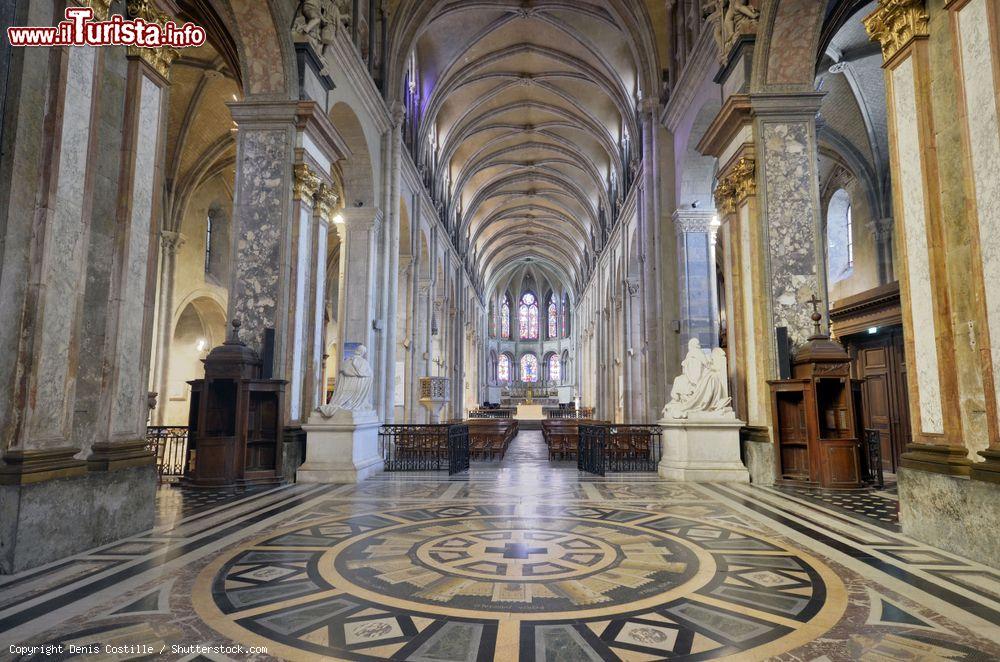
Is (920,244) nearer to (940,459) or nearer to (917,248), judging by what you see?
(917,248)

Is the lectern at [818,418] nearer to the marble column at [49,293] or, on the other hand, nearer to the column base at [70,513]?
the column base at [70,513]

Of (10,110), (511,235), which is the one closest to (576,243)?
(511,235)

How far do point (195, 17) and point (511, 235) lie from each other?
1298 inches

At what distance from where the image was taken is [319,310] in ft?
33.4

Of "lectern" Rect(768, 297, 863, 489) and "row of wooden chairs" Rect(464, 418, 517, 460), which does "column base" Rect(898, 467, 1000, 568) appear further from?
"row of wooden chairs" Rect(464, 418, 517, 460)

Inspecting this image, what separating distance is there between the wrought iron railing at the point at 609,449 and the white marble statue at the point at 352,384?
3.93 meters

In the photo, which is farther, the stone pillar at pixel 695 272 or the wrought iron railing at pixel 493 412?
the wrought iron railing at pixel 493 412

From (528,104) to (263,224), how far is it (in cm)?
1810

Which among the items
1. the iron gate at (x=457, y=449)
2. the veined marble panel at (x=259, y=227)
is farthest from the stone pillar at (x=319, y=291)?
the iron gate at (x=457, y=449)

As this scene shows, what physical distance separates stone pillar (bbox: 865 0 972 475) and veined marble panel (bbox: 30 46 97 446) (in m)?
7.04

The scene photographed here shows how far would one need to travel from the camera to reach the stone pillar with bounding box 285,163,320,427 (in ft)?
30.4

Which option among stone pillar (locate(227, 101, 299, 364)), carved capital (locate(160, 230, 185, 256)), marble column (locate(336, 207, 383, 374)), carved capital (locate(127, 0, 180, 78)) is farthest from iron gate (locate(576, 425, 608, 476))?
carved capital (locate(160, 230, 185, 256))

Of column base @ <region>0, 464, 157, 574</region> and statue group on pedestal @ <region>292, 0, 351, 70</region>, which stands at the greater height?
statue group on pedestal @ <region>292, 0, 351, 70</region>

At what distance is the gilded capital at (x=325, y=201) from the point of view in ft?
33.2
